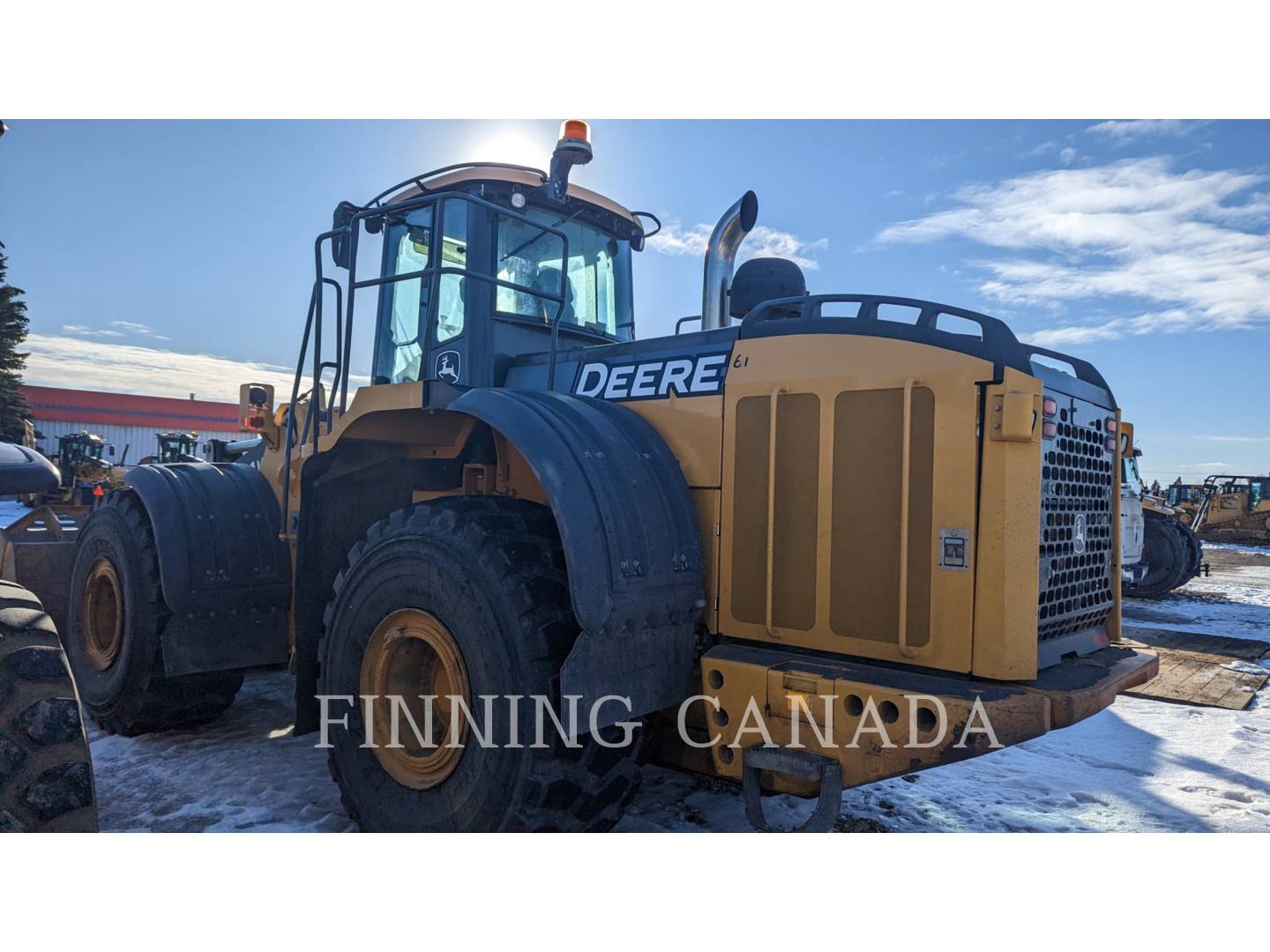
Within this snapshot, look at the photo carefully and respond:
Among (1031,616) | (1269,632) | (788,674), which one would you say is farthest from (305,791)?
(1269,632)

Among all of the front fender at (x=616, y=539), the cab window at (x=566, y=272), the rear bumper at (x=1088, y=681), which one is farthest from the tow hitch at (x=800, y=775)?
the cab window at (x=566, y=272)

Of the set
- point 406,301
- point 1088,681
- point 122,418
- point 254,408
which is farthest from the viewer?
Answer: point 122,418

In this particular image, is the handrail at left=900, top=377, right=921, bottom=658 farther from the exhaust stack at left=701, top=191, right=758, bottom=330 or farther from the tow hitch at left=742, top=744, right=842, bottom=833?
the exhaust stack at left=701, top=191, right=758, bottom=330

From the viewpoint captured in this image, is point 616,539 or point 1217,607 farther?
point 1217,607

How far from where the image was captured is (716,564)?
3.02m

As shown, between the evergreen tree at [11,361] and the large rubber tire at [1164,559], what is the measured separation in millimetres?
13920

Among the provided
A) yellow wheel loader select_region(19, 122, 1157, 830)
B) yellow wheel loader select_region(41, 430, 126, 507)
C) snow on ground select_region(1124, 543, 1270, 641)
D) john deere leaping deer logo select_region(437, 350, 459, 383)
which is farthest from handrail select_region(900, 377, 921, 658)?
yellow wheel loader select_region(41, 430, 126, 507)

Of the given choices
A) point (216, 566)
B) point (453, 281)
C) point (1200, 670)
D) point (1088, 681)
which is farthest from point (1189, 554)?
point (216, 566)

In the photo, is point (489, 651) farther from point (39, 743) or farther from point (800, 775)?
point (39, 743)

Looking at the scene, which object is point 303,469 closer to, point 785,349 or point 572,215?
point 572,215

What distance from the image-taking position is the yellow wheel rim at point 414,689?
2904 mm

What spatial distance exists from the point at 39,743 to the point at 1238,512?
100 feet

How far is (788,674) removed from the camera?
2621mm

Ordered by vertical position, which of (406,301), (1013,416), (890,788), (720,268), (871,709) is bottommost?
(890,788)
